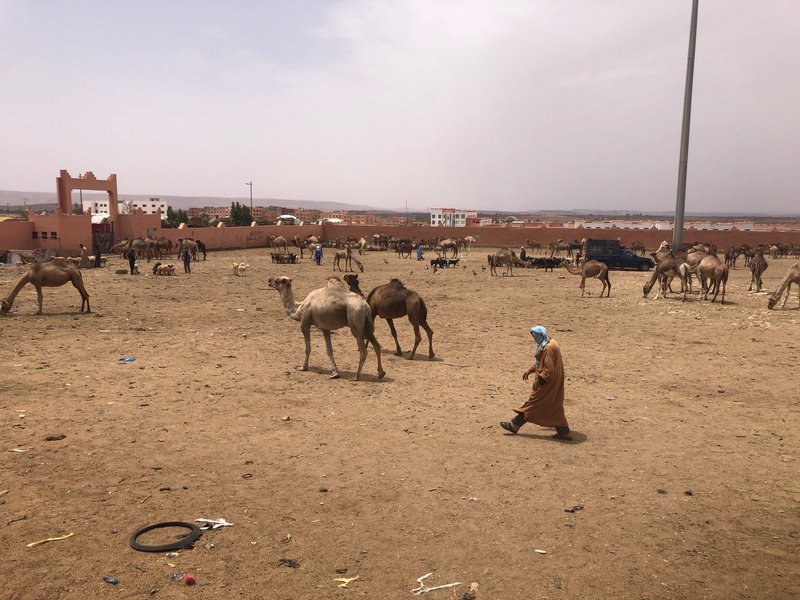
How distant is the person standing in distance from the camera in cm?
741

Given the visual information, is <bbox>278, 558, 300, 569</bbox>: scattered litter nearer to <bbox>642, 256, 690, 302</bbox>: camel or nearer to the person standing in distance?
the person standing in distance

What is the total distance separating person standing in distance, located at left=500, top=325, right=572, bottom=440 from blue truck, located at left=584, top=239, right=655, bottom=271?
91.8 feet

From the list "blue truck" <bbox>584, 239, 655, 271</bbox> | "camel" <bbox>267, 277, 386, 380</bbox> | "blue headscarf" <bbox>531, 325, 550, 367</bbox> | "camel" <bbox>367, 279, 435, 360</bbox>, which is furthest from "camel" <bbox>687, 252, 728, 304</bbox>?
"blue headscarf" <bbox>531, 325, 550, 367</bbox>

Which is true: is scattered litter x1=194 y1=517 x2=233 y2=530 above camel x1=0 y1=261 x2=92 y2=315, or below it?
below

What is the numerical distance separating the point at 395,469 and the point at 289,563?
208 cm

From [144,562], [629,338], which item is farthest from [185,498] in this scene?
[629,338]

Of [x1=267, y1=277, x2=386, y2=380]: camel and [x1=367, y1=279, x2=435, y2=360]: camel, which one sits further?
[x1=367, y1=279, x2=435, y2=360]: camel

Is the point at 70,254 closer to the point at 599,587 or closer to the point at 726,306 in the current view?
the point at 726,306

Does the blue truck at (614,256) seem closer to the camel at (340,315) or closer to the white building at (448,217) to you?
the camel at (340,315)

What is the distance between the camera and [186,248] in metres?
29.7

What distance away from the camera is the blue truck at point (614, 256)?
111 ft

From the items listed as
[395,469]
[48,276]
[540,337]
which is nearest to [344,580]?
[395,469]

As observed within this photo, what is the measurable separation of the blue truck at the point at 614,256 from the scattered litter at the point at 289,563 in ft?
104

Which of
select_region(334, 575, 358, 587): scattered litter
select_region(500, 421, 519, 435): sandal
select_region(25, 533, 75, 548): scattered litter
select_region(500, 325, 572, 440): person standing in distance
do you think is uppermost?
select_region(500, 325, 572, 440): person standing in distance
